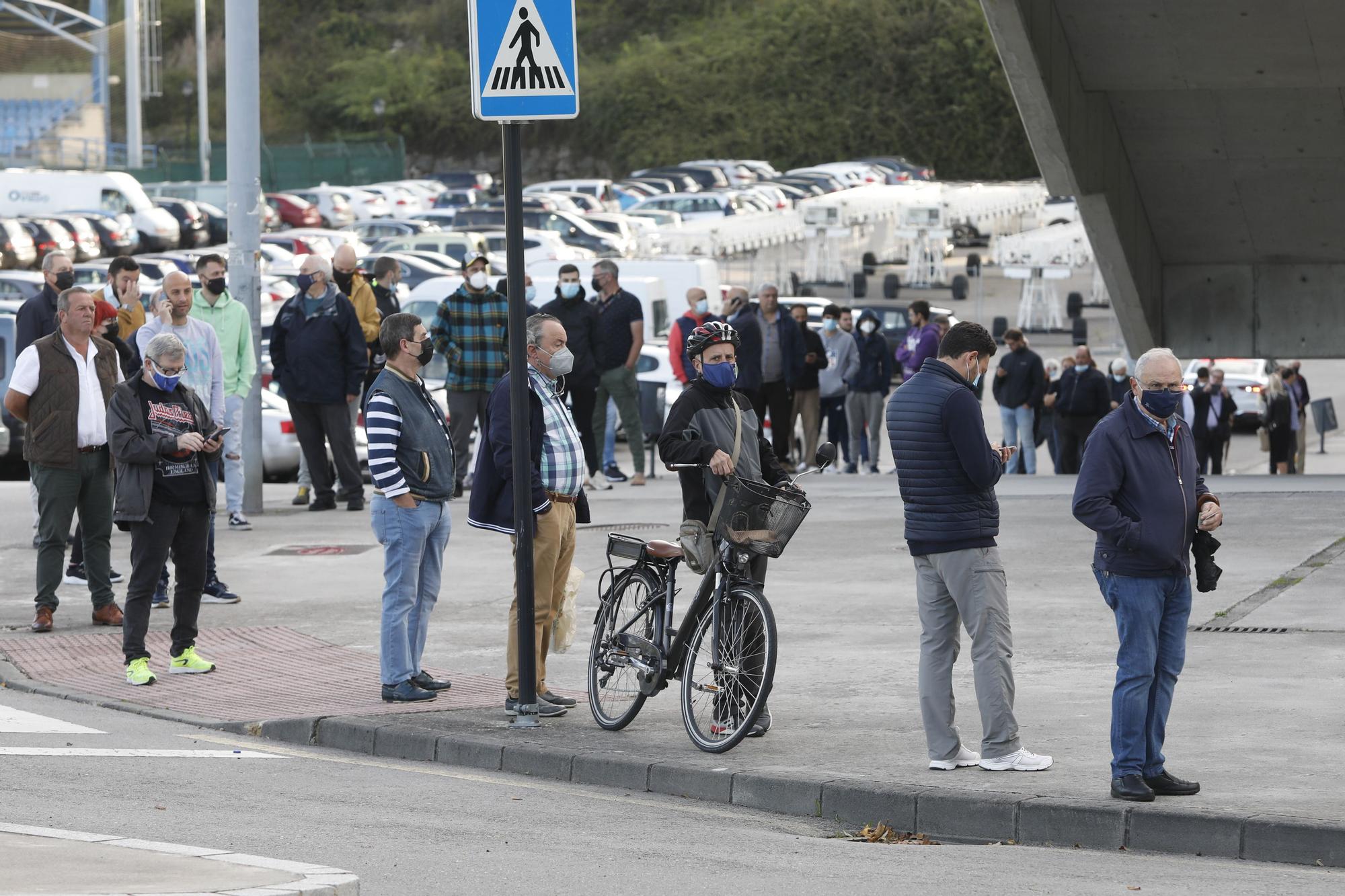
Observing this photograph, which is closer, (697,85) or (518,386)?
(518,386)

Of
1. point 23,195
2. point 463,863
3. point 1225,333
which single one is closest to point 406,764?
point 463,863

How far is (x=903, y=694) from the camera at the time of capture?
9867mm

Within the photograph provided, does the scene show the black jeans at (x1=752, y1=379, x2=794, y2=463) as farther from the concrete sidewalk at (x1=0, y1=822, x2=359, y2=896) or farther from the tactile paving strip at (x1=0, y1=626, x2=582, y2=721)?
the concrete sidewalk at (x1=0, y1=822, x2=359, y2=896)

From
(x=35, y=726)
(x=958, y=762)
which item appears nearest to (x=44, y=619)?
(x=35, y=726)

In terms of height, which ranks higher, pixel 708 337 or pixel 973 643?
pixel 708 337

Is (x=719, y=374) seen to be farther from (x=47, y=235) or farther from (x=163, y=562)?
(x=47, y=235)

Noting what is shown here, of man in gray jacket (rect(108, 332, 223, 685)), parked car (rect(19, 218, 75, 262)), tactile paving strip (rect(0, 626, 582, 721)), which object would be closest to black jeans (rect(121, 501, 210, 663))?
man in gray jacket (rect(108, 332, 223, 685))

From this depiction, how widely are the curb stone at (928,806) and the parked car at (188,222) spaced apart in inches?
2049

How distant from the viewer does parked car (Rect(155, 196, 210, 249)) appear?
195ft

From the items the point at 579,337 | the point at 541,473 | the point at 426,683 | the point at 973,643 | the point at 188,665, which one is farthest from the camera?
the point at 579,337

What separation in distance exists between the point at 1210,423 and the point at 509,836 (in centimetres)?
2082

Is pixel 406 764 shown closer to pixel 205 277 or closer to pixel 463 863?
pixel 463 863

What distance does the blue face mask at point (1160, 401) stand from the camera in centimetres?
768

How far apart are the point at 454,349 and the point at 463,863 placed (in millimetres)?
10303
